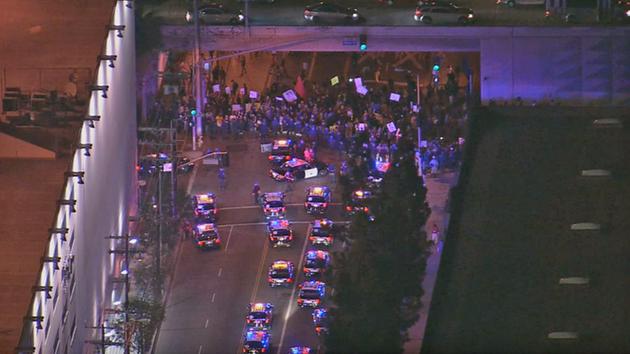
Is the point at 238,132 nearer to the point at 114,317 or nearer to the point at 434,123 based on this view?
the point at 434,123

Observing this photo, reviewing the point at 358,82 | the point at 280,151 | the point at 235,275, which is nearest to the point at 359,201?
the point at 235,275

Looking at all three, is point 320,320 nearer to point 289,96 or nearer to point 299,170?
point 299,170

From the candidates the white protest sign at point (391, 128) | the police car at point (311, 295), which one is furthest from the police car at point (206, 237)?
the white protest sign at point (391, 128)

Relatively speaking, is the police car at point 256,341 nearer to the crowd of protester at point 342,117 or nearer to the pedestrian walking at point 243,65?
the crowd of protester at point 342,117

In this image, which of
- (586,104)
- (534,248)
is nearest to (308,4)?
(586,104)

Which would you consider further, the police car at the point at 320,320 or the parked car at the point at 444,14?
the parked car at the point at 444,14
